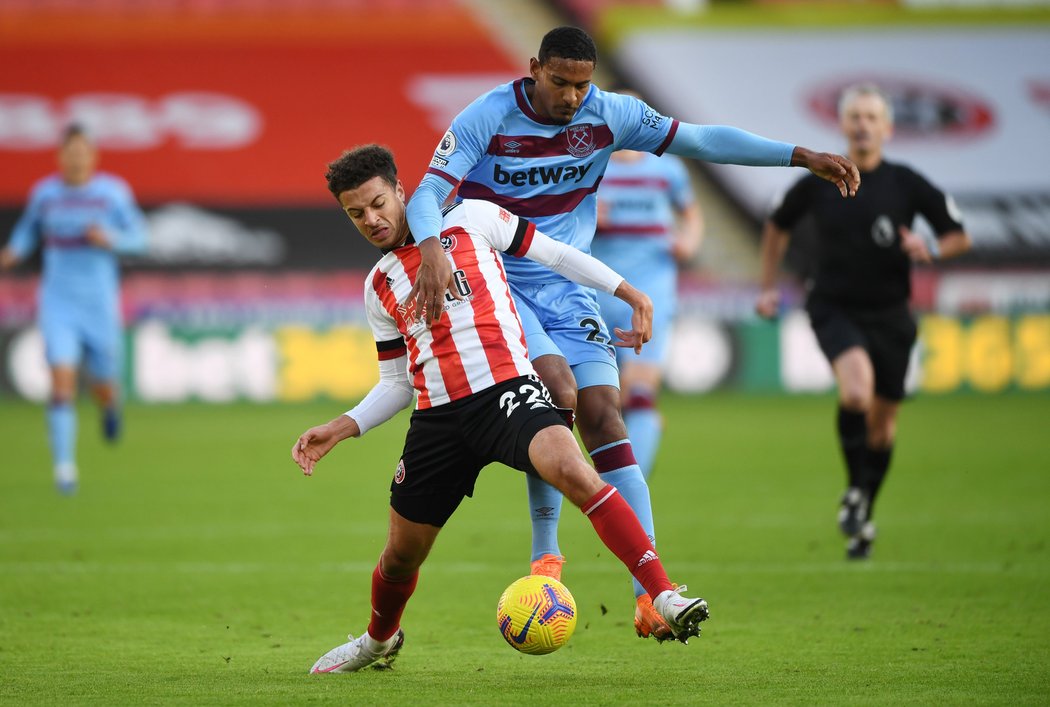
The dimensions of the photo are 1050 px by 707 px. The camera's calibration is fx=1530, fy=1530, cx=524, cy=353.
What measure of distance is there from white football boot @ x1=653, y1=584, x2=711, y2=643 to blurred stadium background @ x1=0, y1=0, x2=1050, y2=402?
50.7 ft

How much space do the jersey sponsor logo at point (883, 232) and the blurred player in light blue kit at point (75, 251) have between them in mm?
6336

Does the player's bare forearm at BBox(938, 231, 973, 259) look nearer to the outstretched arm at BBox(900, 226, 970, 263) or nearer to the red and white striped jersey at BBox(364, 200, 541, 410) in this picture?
the outstretched arm at BBox(900, 226, 970, 263)

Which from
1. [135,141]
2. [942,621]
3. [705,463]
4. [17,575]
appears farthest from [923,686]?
[135,141]

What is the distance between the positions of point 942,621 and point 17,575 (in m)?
4.64

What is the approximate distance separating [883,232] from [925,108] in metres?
16.0

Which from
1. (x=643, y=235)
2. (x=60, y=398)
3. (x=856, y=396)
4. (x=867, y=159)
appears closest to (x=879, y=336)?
(x=856, y=396)

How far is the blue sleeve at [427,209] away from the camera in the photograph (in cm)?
529

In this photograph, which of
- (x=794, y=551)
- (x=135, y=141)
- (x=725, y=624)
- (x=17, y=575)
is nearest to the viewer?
(x=725, y=624)

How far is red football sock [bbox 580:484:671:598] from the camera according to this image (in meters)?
5.02

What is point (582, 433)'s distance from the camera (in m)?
6.04

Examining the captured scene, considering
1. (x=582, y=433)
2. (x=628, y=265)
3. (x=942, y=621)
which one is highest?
(x=628, y=265)

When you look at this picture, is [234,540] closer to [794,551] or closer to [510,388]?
[794,551]

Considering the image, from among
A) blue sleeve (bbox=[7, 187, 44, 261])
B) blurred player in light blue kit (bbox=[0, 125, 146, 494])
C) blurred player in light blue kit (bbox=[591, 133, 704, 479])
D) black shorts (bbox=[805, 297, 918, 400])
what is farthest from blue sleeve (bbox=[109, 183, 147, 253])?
black shorts (bbox=[805, 297, 918, 400])

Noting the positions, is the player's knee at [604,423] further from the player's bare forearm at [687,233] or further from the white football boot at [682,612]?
the player's bare forearm at [687,233]
